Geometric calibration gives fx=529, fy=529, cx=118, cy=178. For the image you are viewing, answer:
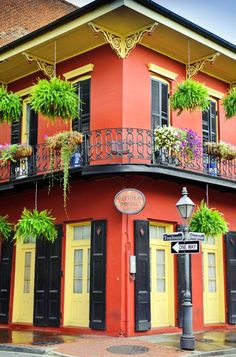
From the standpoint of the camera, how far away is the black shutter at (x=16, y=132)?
1566 cm

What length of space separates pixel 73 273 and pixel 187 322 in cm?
398

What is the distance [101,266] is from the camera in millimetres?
12555

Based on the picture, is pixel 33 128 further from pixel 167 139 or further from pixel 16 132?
pixel 167 139

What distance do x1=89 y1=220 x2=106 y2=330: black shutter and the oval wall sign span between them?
2.76 feet

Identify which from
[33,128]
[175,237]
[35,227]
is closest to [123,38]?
[33,128]

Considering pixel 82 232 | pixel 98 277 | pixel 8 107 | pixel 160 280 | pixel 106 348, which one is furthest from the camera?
pixel 82 232

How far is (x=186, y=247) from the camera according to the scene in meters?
10.7

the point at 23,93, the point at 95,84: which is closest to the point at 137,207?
the point at 95,84

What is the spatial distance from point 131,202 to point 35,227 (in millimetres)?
2353

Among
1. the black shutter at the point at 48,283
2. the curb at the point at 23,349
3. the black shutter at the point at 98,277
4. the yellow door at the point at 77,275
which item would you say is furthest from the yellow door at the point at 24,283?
the curb at the point at 23,349

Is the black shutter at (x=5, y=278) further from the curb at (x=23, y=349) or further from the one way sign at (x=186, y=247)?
the one way sign at (x=186, y=247)

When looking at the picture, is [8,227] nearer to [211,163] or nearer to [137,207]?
[137,207]

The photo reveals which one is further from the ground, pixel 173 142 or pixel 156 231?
pixel 173 142

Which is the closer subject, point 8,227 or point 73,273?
point 73,273
